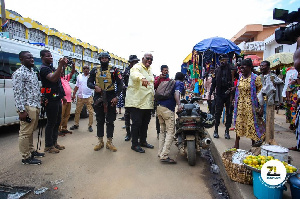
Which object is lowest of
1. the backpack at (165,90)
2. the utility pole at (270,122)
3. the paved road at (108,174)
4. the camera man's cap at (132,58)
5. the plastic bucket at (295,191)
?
the paved road at (108,174)

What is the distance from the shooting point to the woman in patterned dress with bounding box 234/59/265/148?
356cm

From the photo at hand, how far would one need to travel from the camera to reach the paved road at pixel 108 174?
2.60 metres

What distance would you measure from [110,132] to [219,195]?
2.43 m

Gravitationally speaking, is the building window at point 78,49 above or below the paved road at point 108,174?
above

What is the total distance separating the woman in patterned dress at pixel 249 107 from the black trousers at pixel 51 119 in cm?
350

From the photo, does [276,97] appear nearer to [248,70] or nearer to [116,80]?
[248,70]

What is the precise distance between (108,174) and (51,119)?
64.6 inches

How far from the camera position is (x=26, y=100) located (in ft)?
10.7

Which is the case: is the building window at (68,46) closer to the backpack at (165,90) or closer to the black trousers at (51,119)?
the black trousers at (51,119)

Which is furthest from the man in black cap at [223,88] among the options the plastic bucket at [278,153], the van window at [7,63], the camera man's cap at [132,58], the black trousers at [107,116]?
the van window at [7,63]

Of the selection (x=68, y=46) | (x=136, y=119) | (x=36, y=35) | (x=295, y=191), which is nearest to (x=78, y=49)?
(x=68, y=46)

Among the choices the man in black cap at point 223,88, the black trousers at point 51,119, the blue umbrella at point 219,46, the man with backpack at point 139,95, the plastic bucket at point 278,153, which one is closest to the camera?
the plastic bucket at point 278,153

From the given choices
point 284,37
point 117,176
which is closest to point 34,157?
point 117,176

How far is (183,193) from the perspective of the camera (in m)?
2.60
